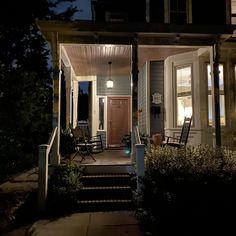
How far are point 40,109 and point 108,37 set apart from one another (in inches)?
109

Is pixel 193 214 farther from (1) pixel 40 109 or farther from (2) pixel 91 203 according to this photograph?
(1) pixel 40 109

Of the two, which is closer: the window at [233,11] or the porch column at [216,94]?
the porch column at [216,94]

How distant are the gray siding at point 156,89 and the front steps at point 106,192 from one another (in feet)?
10.5

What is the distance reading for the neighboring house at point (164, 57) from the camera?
21.1 ft

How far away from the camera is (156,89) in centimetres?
916

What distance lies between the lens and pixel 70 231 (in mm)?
4328

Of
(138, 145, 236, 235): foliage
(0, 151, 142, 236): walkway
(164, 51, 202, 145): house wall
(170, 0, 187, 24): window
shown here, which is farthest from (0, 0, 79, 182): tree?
(170, 0, 187, 24): window

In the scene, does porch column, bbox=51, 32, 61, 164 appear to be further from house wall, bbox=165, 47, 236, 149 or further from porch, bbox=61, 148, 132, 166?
house wall, bbox=165, 47, 236, 149

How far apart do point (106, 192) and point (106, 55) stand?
4157 millimetres

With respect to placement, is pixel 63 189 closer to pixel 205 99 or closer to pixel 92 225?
pixel 92 225

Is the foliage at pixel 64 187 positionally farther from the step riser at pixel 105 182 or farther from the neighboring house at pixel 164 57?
the neighboring house at pixel 164 57

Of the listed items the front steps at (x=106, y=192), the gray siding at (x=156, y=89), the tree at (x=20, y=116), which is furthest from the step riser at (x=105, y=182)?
the gray siding at (x=156, y=89)

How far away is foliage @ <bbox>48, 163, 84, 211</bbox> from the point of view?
5258 mm

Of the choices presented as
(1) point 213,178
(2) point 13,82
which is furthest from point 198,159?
(2) point 13,82
